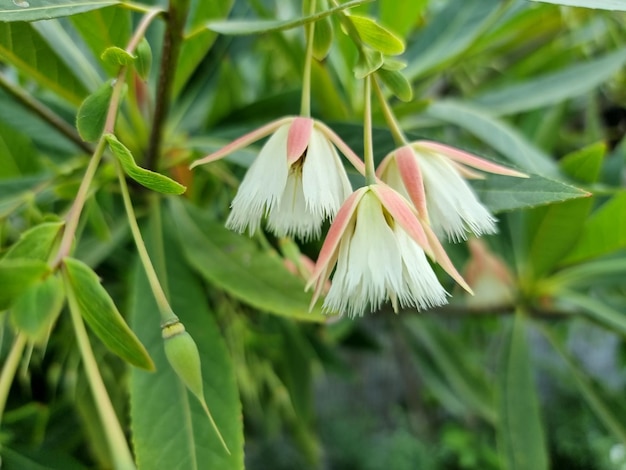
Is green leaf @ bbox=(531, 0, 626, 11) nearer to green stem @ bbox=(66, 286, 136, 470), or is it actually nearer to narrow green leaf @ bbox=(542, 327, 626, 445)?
green stem @ bbox=(66, 286, 136, 470)

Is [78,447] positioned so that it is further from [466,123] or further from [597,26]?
[597,26]

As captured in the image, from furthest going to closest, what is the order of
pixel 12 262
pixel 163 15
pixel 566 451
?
pixel 566 451 < pixel 163 15 < pixel 12 262

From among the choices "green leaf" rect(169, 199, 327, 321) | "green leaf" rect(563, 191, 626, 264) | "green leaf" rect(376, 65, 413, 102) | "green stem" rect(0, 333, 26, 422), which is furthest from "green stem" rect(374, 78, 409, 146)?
"green leaf" rect(563, 191, 626, 264)

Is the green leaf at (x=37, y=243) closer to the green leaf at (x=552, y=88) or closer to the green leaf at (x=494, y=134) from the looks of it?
the green leaf at (x=494, y=134)

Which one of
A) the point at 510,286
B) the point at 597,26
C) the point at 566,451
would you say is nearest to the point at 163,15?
the point at 510,286

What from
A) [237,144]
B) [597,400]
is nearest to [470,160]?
[237,144]

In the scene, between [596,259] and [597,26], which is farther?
[597,26]

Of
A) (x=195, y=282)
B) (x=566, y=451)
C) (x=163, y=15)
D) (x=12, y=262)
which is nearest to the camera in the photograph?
(x=12, y=262)
